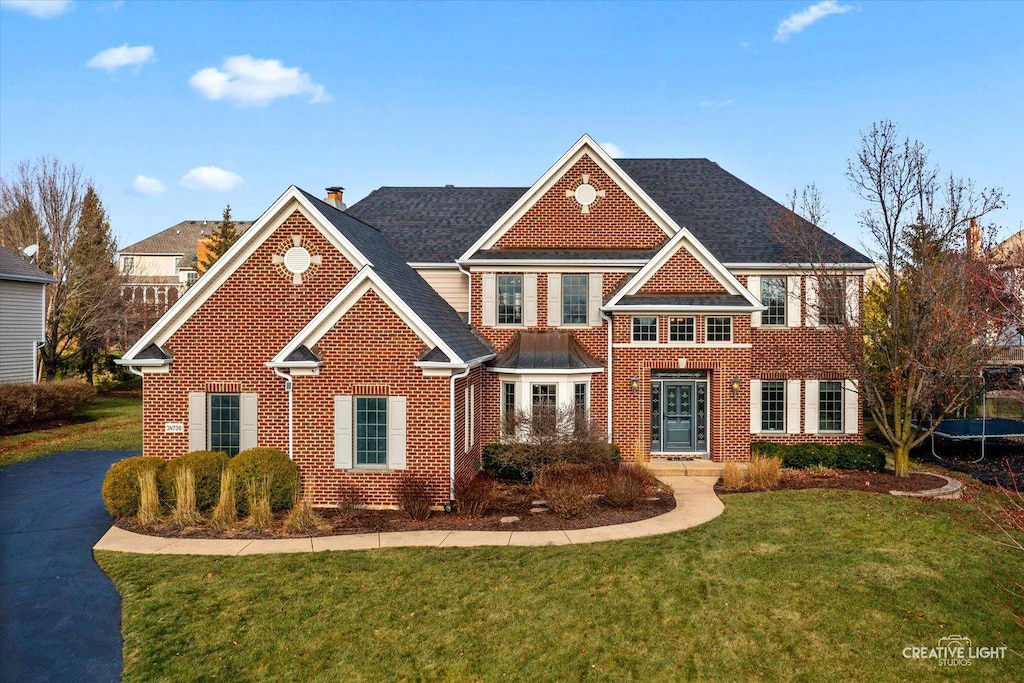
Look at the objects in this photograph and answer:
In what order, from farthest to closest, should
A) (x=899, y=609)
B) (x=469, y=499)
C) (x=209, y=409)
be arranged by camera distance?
(x=209, y=409)
(x=469, y=499)
(x=899, y=609)

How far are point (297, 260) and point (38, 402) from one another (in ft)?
62.4

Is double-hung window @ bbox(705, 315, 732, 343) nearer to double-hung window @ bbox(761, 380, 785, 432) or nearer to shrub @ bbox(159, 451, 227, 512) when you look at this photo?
double-hung window @ bbox(761, 380, 785, 432)

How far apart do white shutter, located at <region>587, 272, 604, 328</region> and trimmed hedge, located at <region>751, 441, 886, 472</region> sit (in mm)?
6528

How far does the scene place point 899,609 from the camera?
838 centimetres

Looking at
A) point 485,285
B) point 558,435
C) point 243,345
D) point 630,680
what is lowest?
point 630,680

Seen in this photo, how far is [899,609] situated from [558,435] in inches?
316

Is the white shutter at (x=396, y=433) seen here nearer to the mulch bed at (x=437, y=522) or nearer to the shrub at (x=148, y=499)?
the mulch bed at (x=437, y=522)

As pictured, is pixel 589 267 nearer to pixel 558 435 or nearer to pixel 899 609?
pixel 558 435

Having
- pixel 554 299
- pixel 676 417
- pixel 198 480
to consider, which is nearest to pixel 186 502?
pixel 198 480

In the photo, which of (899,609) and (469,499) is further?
(469,499)

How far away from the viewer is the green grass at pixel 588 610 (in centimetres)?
713

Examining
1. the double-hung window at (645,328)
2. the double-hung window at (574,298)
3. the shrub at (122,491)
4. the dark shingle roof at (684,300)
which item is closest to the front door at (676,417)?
the double-hung window at (645,328)

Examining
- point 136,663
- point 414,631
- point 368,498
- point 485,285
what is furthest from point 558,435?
point 136,663

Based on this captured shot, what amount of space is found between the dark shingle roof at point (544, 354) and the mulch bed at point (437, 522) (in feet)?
15.9
